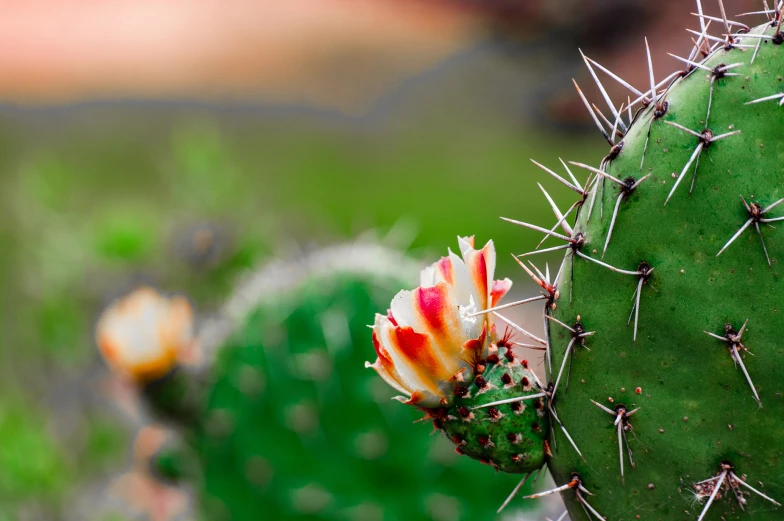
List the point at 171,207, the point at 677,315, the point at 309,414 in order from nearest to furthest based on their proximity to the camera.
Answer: the point at 677,315, the point at 309,414, the point at 171,207

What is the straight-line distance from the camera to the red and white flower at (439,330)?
28.3 inches

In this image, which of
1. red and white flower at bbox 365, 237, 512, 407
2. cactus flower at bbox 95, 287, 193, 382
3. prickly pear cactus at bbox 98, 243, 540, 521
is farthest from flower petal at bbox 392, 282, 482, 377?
cactus flower at bbox 95, 287, 193, 382

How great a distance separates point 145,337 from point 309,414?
0.38 m

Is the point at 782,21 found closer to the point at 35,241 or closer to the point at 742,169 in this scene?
the point at 742,169

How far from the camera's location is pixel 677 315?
672mm

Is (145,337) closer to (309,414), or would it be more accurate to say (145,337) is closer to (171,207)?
(309,414)

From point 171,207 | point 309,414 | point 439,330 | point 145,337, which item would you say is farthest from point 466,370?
point 171,207

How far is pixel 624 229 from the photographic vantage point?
2.25ft

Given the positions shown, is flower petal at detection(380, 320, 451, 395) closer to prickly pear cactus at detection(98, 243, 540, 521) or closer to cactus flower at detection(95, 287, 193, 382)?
prickly pear cactus at detection(98, 243, 540, 521)

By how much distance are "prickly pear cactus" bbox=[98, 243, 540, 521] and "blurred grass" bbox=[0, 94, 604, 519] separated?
2.39ft

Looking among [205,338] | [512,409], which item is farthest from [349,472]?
[512,409]

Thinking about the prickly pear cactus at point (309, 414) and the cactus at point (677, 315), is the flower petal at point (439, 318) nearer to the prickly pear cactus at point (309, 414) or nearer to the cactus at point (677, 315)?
the cactus at point (677, 315)

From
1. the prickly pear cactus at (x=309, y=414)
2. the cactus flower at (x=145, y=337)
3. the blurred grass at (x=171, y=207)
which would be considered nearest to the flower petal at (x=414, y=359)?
the prickly pear cactus at (x=309, y=414)

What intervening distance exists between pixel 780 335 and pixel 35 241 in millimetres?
2905
